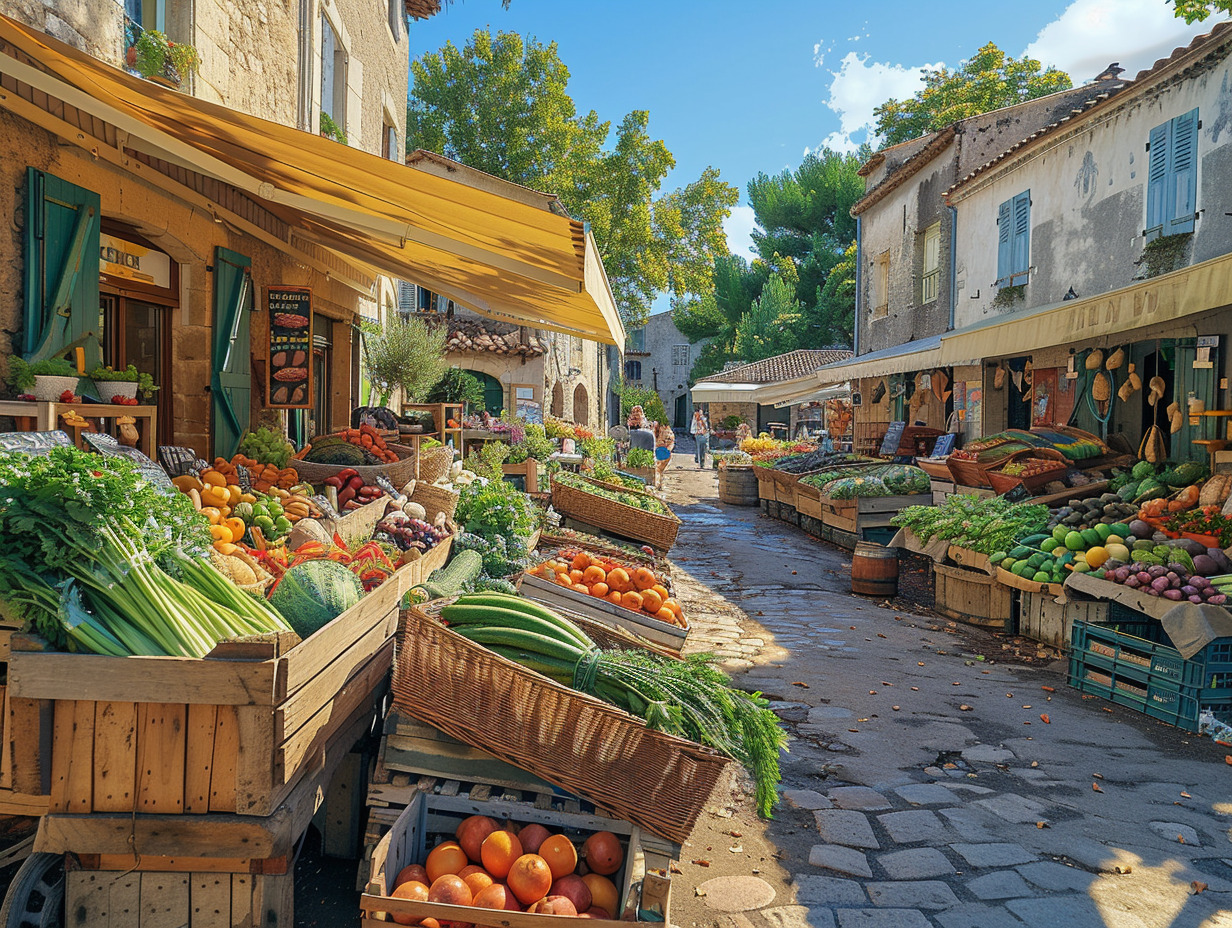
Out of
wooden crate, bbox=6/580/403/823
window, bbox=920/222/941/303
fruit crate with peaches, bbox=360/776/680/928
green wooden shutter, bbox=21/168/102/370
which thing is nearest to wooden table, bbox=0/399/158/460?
green wooden shutter, bbox=21/168/102/370

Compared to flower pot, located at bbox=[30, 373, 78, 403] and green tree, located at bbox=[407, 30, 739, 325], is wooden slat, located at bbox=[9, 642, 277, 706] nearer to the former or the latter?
flower pot, located at bbox=[30, 373, 78, 403]

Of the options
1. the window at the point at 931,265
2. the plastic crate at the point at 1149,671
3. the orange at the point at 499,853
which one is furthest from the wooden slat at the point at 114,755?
the window at the point at 931,265

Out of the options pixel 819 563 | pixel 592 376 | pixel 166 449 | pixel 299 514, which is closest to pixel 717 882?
pixel 299 514

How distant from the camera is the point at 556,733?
9.16ft

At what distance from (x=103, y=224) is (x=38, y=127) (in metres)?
1.20

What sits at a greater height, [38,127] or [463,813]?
[38,127]

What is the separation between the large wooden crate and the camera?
247cm

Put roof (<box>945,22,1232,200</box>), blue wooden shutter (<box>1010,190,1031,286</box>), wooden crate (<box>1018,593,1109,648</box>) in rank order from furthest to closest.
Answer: blue wooden shutter (<box>1010,190,1031,286</box>) < roof (<box>945,22,1232,200</box>) < wooden crate (<box>1018,593,1109,648</box>)

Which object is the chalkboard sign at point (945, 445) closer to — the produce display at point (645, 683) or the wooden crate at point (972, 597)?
the wooden crate at point (972, 597)

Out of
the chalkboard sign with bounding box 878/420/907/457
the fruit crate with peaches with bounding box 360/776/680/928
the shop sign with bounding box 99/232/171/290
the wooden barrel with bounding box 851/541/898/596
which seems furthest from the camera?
the chalkboard sign with bounding box 878/420/907/457

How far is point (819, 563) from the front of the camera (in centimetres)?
1084

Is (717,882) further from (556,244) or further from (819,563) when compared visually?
(819,563)

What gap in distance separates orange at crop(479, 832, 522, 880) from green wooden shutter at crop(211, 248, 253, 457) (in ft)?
16.5

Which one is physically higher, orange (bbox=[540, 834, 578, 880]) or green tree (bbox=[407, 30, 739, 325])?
green tree (bbox=[407, 30, 739, 325])
